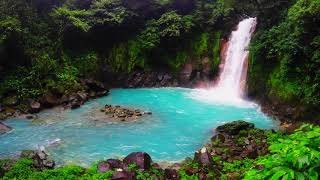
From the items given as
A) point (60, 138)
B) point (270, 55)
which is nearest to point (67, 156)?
point (60, 138)

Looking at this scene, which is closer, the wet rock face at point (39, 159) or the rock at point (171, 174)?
the rock at point (171, 174)

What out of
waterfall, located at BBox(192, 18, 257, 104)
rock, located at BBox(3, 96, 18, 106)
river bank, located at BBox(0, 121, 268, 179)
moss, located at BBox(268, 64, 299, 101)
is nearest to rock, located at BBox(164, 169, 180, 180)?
river bank, located at BBox(0, 121, 268, 179)

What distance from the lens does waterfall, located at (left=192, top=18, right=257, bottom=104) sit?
930 inches

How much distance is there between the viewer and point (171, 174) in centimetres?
1175

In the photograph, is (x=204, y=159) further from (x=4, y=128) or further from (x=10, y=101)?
(x=10, y=101)

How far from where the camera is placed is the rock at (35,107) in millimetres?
19656

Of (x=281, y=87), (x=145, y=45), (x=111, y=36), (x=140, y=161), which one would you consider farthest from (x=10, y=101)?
(x=281, y=87)

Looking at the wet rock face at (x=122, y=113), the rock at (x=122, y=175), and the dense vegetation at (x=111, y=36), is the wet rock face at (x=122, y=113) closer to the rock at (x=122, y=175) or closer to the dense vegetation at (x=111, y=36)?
the dense vegetation at (x=111, y=36)

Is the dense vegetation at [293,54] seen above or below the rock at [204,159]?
above

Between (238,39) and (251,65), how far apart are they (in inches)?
143

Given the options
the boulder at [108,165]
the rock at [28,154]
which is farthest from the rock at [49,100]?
the boulder at [108,165]

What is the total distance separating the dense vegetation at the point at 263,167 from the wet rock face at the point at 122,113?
6.33 meters

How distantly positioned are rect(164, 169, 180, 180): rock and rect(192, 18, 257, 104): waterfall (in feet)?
38.1

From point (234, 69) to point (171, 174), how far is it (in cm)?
1435
